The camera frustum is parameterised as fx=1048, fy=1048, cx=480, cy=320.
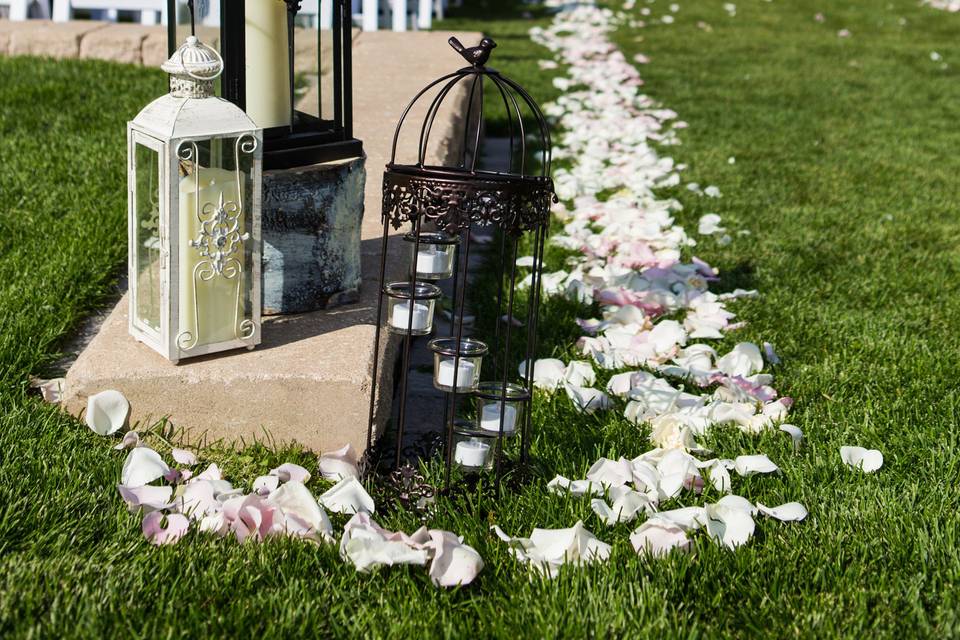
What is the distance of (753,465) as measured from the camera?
7.98ft

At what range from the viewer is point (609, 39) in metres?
11.3

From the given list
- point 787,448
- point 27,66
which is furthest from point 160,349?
point 27,66

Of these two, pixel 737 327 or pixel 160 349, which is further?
pixel 737 327

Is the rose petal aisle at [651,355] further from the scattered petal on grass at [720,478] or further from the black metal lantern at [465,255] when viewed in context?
the black metal lantern at [465,255]

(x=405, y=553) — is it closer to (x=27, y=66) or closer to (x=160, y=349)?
(x=160, y=349)

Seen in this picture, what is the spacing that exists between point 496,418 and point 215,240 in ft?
2.54

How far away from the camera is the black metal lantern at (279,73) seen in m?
2.54

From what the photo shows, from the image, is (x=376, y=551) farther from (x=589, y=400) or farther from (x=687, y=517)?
(x=589, y=400)

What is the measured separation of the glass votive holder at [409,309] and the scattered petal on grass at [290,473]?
379mm

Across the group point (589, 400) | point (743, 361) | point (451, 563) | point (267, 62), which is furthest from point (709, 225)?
point (451, 563)

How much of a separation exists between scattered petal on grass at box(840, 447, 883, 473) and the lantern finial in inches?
66.9

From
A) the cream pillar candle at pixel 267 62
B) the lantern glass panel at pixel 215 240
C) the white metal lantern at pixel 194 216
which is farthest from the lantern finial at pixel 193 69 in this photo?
the cream pillar candle at pixel 267 62

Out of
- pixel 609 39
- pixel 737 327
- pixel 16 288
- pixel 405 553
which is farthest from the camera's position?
pixel 609 39

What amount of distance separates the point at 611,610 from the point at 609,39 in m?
10.1
